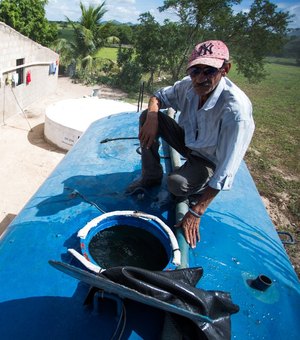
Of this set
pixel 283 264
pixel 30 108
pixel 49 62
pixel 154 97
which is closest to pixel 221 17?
pixel 49 62

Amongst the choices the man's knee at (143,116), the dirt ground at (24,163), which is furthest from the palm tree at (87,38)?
the man's knee at (143,116)

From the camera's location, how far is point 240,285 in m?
2.08

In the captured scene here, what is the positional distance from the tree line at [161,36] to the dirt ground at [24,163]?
7.26 metres

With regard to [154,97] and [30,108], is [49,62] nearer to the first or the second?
[30,108]

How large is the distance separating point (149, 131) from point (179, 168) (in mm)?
437

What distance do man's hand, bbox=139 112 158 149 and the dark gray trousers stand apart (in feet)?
0.63

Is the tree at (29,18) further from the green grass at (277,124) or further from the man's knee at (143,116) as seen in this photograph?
the man's knee at (143,116)

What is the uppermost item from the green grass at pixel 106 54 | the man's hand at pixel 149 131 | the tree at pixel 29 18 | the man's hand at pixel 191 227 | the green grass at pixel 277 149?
the tree at pixel 29 18

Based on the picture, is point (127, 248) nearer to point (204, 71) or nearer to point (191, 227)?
point (191, 227)

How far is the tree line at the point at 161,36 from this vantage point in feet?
45.5

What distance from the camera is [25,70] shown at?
1060 centimetres

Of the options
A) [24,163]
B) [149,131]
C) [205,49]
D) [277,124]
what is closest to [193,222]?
[149,131]

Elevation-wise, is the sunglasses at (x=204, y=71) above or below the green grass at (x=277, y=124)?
above

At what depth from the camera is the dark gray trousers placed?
8.30ft
